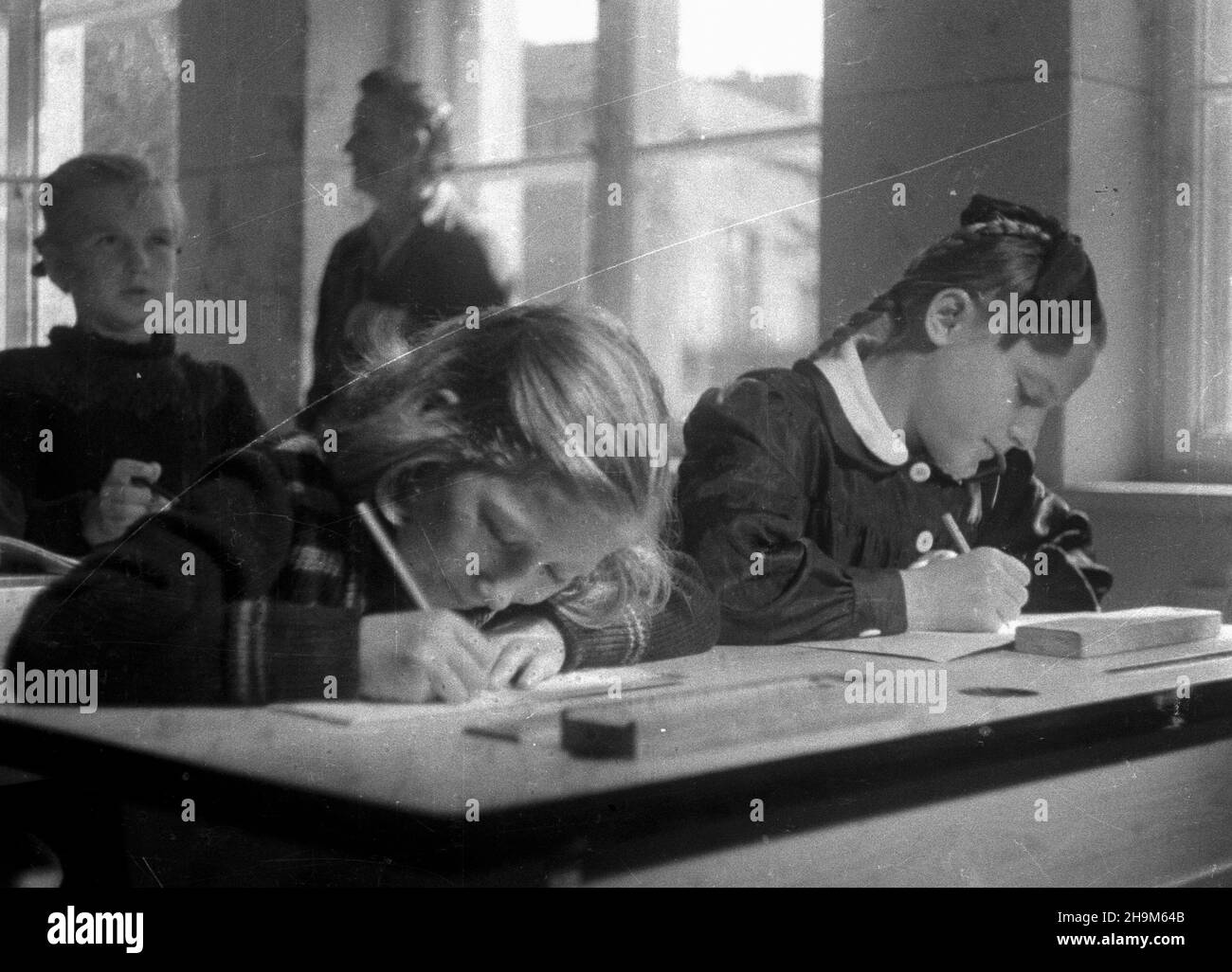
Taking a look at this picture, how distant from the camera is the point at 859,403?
207 cm

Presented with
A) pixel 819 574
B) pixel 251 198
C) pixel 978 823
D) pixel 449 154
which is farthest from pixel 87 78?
pixel 978 823

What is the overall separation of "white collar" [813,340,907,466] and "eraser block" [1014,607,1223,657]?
0.30m

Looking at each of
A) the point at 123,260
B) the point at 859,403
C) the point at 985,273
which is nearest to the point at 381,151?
the point at 123,260

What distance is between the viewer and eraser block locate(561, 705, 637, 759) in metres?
1.92

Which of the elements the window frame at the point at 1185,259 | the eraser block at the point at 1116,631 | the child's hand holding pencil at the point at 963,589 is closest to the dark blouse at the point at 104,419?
the child's hand holding pencil at the point at 963,589

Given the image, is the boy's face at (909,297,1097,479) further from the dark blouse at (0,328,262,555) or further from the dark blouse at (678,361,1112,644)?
the dark blouse at (0,328,262,555)

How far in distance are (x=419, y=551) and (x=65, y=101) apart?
71 centimetres

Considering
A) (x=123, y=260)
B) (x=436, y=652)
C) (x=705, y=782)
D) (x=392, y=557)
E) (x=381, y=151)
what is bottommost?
(x=705, y=782)

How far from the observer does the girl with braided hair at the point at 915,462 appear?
204cm

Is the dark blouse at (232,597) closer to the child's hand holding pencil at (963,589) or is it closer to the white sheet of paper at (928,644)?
the white sheet of paper at (928,644)

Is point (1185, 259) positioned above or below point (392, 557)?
above

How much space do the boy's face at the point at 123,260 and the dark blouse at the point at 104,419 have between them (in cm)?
3

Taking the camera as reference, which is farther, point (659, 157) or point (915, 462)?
point (915, 462)

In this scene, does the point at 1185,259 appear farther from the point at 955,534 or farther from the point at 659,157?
the point at 659,157
